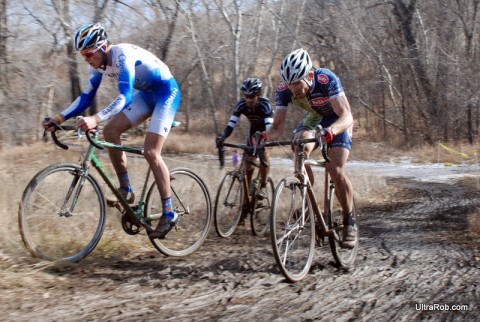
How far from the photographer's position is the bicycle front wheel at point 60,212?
4621 millimetres

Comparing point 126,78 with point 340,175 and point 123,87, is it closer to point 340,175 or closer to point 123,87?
point 123,87

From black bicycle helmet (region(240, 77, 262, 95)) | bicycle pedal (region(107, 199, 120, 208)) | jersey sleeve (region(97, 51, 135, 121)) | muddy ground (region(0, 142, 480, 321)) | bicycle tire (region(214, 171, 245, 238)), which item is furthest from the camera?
black bicycle helmet (region(240, 77, 262, 95))

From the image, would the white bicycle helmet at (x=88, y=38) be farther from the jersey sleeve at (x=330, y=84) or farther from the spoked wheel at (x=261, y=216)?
the spoked wheel at (x=261, y=216)

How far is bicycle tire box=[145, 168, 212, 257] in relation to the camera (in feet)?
19.0

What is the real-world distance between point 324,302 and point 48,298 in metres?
2.10

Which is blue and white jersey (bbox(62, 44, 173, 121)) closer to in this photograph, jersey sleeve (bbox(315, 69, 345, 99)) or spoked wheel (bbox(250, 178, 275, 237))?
jersey sleeve (bbox(315, 69, 345, 99))

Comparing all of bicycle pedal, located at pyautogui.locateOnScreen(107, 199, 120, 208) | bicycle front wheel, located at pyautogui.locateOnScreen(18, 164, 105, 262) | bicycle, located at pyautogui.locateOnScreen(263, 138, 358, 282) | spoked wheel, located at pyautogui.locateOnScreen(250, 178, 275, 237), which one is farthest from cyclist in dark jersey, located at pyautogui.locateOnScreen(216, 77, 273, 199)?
bicycle front wheel, located at pyautogui.locateOnScreen(18, 164, 105, 262)

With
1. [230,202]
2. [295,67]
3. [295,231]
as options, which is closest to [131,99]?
[295,67]

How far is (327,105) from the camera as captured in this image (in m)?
5.43

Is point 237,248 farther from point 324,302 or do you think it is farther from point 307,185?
point 324,302

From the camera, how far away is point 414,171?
15.5m

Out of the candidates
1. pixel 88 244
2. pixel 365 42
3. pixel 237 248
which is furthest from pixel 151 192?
pixel 365 42

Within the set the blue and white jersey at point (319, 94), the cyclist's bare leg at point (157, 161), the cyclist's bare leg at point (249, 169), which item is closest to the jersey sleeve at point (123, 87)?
Result: the cyclist's bare leg at point (157, 161)

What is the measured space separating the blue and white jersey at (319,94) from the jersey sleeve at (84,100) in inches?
71.2
